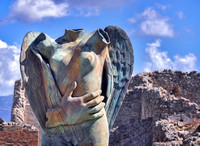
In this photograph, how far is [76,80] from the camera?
5.83m

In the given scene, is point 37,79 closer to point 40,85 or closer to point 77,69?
point 40,85

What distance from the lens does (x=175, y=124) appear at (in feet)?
30.7

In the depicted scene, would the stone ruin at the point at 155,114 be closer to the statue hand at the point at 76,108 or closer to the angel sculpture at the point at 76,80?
the angel sculpture at the point at 76,80

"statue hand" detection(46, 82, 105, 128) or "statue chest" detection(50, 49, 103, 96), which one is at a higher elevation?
"statue chest" detection(50, 49, 103, 96)

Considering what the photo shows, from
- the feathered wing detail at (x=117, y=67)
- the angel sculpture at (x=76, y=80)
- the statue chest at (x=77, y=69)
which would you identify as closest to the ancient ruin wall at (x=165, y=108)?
the feathered wing detail at (x=117, y=67)

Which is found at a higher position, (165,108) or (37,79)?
(165,108)

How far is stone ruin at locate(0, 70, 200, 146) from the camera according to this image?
28.3ft

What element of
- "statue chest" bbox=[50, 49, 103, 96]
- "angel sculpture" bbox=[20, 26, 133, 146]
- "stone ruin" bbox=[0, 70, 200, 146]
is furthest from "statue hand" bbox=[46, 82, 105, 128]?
"stone ruin" bbox=[0, 70, 200, 146]

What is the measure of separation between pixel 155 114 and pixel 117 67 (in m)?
5.32

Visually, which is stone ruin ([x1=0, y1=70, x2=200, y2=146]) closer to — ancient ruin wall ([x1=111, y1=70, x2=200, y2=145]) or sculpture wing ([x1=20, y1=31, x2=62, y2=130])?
ancient ruin wall ([x1=111, y1=70, x2=200, y2=145])

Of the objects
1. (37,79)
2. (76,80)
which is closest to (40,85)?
(37,79)

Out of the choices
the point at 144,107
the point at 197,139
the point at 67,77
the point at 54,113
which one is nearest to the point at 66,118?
the point at 54,113

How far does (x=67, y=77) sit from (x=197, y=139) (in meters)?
2.06

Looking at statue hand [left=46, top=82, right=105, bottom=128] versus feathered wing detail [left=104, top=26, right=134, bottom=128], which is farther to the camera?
feathered wing detail [left=104, top=26, right=134, bottom=128]
